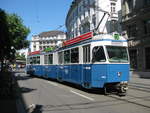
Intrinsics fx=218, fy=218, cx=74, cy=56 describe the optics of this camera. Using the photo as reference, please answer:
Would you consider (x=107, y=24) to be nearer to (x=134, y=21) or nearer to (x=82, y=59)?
(x=134, y=21)

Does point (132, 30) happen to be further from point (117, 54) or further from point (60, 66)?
point (117, 54)

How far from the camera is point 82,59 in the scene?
12250 mm

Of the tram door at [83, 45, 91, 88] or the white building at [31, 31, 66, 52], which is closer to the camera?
the tram door at [83, 45, 91, 88]

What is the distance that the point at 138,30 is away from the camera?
2819 centimetres

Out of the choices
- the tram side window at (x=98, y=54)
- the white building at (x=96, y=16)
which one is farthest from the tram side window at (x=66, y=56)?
the white building at (x=96, y=16)

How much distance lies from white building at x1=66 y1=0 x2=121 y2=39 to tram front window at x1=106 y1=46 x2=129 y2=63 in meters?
20.5

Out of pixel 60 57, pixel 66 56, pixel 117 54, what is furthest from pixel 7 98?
pixel 60 57

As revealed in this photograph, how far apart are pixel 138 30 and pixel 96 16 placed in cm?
1294

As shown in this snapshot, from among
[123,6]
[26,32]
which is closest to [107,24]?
[123,6]

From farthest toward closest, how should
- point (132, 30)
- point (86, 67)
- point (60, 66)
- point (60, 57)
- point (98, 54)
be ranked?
1. point (132, 30)
2. point (60, 57)
3. point (60, 66)
4. point (86, 67)
5. point (98, 54)

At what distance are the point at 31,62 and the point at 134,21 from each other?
47.4 feet

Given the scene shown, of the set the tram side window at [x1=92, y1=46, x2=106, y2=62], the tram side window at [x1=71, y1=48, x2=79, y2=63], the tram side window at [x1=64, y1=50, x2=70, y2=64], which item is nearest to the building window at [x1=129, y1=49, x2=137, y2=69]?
the tram side window at [x1=64, y1=50, x2=70, y2=64]

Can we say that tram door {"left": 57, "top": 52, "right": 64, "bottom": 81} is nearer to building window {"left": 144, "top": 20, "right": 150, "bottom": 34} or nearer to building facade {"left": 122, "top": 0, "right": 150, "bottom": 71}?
building facade {"left": 122, "top": 0, "right": 150, "bottom": 71}

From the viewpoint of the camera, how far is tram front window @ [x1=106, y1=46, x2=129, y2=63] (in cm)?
1091
